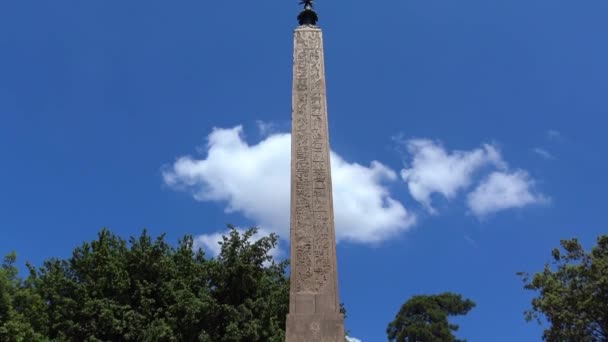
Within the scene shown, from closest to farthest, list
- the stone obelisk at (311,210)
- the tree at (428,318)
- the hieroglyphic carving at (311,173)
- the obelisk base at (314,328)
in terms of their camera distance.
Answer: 1. the obelisk base at (314,328)
2. the stone obelisk at (311,210)
3. the hieroglyphic carving at (311,173)
4. the tree at (428,318)

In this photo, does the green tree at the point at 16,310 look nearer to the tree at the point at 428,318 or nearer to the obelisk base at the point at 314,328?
the obelisk base at the point at 314,328

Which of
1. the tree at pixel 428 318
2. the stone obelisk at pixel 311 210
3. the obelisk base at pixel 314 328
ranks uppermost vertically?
the tree at pixel 428 318

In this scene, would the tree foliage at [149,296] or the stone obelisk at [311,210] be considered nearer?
the stone obelisk at [311,210]

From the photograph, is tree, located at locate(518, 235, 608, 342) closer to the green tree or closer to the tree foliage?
the tree foliage

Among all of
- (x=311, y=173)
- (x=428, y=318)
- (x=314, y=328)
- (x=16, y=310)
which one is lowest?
(x=314, y=328)

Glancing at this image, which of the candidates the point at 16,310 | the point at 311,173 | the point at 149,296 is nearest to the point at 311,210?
the point at 311,173

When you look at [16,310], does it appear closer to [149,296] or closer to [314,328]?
[149,296]

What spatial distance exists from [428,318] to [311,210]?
33425 mm

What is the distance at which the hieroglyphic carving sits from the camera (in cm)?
878

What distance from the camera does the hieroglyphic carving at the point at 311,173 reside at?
8.78 meters

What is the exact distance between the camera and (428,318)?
132ft

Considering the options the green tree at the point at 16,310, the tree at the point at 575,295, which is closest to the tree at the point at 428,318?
the tree at the point at 575,295

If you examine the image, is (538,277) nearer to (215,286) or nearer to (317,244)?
(215,286)

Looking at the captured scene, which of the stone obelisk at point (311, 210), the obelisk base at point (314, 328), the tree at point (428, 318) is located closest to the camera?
the obelisk base at point (314, 328)
